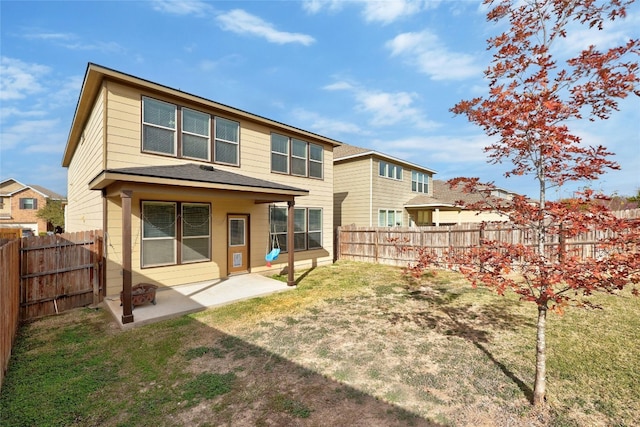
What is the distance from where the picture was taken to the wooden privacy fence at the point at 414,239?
32.6 feet

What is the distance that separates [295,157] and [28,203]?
3722 cm

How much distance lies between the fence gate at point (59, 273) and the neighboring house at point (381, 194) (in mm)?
12328

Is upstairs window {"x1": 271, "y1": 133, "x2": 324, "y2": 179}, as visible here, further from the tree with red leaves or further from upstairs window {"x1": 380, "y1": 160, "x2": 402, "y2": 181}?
the tree with red leaves

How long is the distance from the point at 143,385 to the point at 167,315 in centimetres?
254

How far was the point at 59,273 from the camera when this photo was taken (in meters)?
6.33

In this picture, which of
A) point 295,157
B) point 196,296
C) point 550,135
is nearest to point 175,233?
point 196,296

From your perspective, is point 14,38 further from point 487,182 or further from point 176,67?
point 487,182

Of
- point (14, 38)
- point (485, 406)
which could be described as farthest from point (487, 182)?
point (14, 38)

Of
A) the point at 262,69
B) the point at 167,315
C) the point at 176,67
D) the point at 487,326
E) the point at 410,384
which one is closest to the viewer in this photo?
the point at 410,384

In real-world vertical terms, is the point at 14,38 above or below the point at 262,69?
below

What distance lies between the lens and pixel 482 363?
13.1 feet

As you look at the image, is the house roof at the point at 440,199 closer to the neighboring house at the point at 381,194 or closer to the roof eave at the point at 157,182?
the neighboring house at the point at 381,194

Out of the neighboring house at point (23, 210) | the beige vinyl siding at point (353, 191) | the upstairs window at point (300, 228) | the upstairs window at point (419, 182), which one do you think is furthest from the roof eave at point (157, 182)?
the neighboring house at point (23, 210)

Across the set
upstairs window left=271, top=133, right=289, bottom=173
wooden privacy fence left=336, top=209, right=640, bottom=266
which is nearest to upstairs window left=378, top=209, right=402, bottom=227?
wooden privacy fence left=336, top=209, right=640, bottom=266
